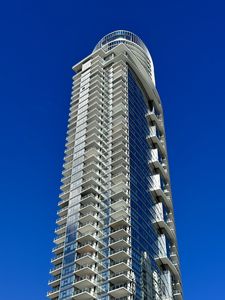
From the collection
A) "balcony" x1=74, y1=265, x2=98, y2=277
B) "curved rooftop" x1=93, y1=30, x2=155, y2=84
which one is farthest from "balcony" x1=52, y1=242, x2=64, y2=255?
"curved rooftop" x1=93, y1=30, x2=155, y2=84

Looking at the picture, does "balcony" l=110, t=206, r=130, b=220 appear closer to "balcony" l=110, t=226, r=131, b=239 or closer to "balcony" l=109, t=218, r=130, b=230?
"balcony" l=109, t=218, r=130, b=230

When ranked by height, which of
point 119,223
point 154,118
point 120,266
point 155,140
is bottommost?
point 120,266

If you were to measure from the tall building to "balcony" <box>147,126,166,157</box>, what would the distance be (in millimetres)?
314

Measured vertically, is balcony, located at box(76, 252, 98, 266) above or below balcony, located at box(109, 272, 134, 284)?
above

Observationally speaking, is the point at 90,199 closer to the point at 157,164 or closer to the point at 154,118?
the point at 157,164

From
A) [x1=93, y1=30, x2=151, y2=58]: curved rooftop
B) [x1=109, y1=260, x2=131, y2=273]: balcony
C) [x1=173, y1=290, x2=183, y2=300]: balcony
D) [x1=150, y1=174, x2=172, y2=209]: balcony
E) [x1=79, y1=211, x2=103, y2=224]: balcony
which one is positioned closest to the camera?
[x1=109, y1=260, x2=131, y2=273]: balcony

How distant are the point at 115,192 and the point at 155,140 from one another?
32.7 m

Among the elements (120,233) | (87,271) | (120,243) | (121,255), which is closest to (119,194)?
(120,233)

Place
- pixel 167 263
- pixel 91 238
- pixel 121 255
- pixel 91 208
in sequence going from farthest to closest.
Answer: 1. pixel 167 263
2. pixel 91 208
3. pixel 91 238
4. pixel 121 255

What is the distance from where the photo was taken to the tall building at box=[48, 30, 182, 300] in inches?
3332

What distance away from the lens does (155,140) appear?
411ft

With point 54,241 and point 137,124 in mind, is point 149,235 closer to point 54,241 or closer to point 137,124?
point 54,241

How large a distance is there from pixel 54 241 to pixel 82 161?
20655 millimetres

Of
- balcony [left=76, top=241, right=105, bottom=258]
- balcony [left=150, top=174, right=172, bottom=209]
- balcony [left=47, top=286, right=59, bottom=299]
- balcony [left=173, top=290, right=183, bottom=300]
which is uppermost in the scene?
balcony [left=150, top=174, right=172, bottom=209]
